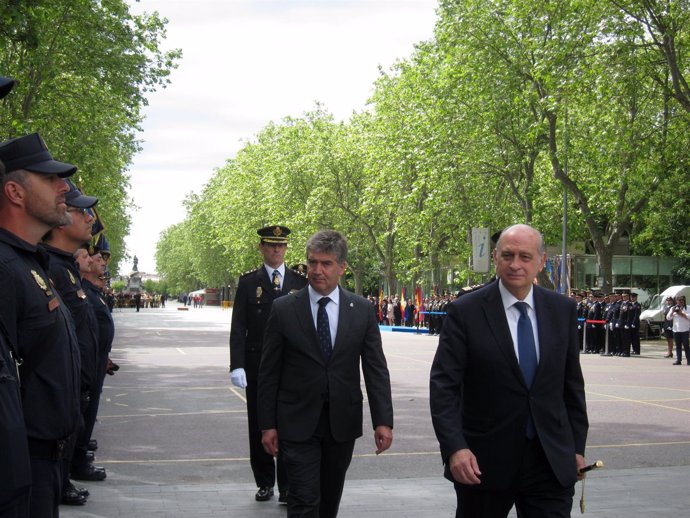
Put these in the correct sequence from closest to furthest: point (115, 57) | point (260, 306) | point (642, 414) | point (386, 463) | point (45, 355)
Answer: point (45, 355) < point (260, 306) < point (386, 463) < point (642, 414) < point (115, 57)

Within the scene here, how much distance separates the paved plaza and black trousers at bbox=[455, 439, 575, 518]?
9.13 feet

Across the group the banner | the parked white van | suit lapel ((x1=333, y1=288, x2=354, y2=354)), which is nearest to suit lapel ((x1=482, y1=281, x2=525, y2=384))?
suit lapel ((x1=333, y1=288, x2=354, y2=354))

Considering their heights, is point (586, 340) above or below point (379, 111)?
below

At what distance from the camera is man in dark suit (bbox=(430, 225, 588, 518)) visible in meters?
4.54

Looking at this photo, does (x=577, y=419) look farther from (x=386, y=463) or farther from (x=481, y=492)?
(x=386, y=463)

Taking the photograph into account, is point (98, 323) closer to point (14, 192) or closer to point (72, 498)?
point (72, 498)

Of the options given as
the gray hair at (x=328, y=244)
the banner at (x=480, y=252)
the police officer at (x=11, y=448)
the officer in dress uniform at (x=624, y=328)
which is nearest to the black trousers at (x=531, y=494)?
the gray hair at (x=328, y=244)

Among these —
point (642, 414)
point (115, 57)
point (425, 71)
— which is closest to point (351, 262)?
point (425, 71)

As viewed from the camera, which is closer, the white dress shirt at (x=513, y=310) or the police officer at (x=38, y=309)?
the police officer at (x=38, y=309)

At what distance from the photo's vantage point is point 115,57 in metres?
30.3

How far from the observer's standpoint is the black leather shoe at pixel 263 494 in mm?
7879

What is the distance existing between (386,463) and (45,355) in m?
6.33

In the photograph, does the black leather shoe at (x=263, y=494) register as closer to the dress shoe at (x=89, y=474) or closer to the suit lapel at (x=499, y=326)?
the dress shoe at (x=89, y=474)

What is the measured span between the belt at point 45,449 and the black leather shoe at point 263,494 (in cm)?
405
